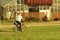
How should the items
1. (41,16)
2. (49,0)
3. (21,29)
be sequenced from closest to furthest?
(21,29), (41,16), (49,0)

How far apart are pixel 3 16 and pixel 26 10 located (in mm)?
4982

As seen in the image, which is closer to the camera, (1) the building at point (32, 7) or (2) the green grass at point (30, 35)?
(2) the green grass at point (30, 35)

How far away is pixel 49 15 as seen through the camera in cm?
5931

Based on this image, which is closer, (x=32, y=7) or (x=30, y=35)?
(x=30, y=35)

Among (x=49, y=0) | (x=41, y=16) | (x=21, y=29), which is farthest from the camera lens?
(x=49, y=0)

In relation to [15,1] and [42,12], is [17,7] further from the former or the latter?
[42,12]

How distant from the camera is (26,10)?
61.3 m

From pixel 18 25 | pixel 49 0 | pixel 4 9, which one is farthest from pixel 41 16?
pixel 18 25

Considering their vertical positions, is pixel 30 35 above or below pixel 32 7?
above

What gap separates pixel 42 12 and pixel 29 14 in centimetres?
278

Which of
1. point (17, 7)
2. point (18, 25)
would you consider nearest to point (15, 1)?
point (17, 7)

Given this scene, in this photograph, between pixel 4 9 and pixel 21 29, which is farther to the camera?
pixel 4 9

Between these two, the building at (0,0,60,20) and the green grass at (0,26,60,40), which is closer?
the green grass at (0,26,60,40)

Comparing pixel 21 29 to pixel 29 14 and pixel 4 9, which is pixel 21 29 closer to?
pixel 29 14
